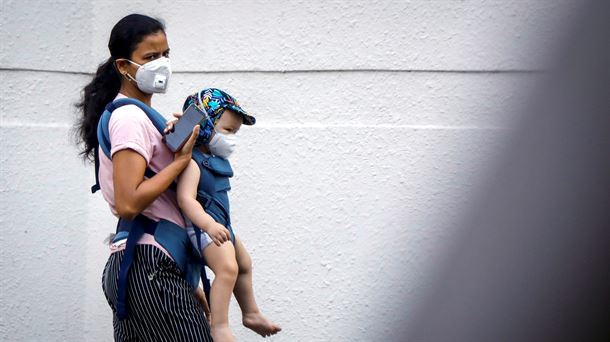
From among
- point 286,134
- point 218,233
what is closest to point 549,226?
point 218,233

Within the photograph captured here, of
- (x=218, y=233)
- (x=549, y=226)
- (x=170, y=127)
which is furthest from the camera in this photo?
(x=170, y=127)

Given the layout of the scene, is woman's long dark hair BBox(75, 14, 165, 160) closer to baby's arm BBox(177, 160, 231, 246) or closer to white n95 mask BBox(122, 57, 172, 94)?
white n95 mask BBox(122, 57, 172, 94)

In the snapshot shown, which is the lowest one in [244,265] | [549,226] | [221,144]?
[244,265]

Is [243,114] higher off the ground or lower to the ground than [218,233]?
higher

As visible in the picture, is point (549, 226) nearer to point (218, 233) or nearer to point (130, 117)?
point (218, 233)

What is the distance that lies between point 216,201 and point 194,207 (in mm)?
190

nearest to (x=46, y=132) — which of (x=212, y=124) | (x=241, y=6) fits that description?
(x=241, y=6)

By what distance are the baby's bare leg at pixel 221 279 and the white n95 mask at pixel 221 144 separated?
0.33 metres

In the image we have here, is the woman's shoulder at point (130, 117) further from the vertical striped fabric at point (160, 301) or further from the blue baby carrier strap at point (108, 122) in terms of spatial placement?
the vertical striped fabric at point (160, 301)

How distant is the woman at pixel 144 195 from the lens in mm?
3029

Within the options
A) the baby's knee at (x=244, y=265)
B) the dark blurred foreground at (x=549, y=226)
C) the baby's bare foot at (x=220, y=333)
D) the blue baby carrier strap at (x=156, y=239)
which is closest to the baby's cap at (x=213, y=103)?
the blue baby carrier strap at (x=156, y=239)

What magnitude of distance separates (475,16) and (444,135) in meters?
0.61

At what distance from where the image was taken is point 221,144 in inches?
129

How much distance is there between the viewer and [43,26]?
5152 mm
